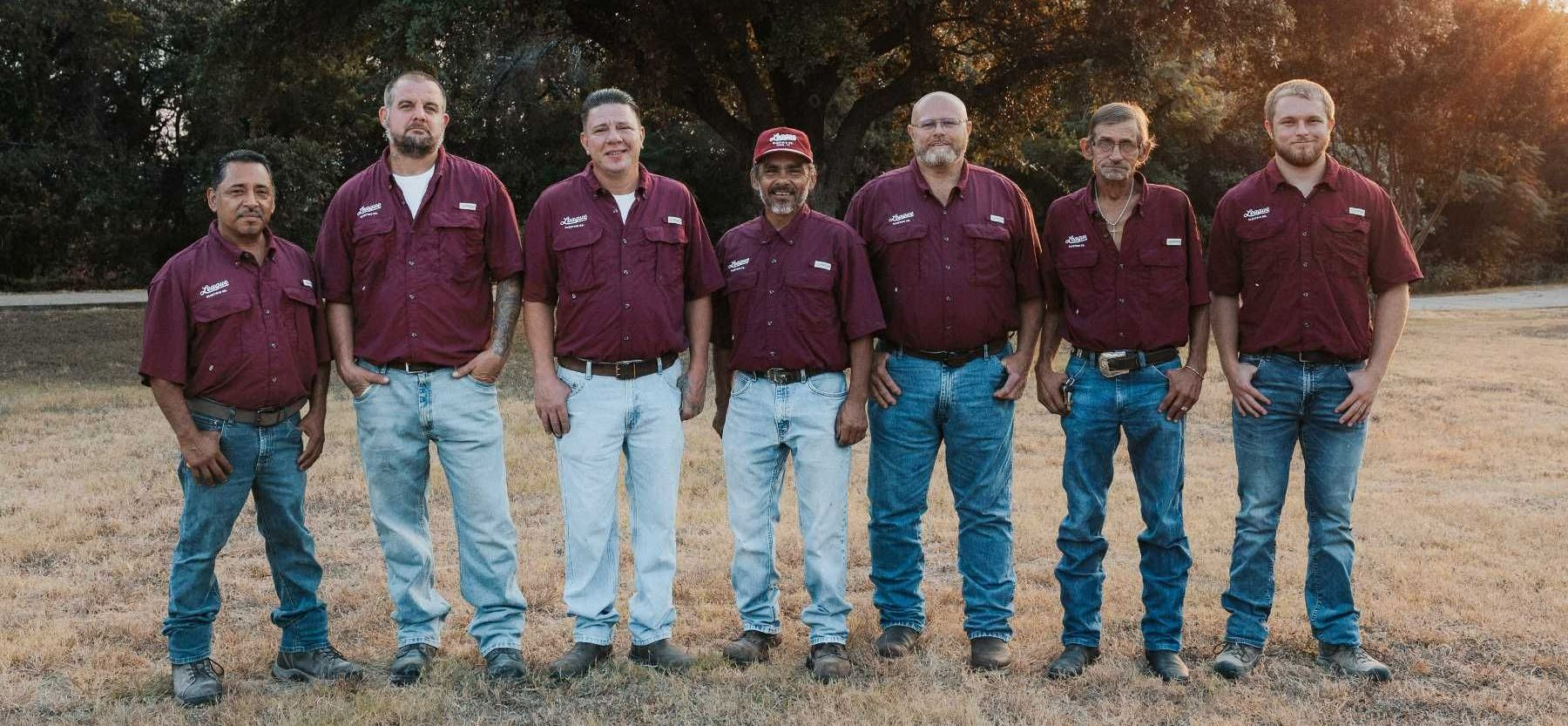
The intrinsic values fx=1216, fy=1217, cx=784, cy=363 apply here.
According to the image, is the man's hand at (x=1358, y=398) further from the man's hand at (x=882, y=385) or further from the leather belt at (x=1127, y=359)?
the man's hand at (x=882, y=385)

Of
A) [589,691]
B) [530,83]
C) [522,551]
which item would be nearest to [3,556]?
[522,551]

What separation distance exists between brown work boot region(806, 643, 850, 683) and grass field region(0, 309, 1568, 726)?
90 mm

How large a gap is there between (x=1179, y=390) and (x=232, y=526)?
3.56 meters

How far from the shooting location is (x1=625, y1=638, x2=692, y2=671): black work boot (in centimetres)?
475

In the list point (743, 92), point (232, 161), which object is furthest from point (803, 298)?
point (743, 92)

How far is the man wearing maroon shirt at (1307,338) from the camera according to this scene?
4.54 metres

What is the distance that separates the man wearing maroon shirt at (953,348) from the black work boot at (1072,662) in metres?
0.19

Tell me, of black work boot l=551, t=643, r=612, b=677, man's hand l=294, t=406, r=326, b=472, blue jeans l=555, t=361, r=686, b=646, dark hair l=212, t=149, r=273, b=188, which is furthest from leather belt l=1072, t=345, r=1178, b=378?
Result: dark hair l=212, t=149, r=273, b=188

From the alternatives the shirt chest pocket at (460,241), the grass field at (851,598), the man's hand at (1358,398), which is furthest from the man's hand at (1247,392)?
the shirt chest pocket at (460,241)

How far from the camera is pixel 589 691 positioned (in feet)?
14.9

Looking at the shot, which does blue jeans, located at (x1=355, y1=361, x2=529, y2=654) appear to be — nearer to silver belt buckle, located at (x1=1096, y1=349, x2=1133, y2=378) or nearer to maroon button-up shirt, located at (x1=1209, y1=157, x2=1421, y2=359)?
silver belt buckle, located at (x1=1096, y1=349, x2=1133, y2=378)

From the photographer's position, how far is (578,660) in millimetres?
4684

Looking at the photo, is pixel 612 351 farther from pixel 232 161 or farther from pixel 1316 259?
pixel 1316 259

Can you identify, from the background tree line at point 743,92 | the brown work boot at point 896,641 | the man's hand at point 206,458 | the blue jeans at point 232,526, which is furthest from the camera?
the background tree line at point 743,92
